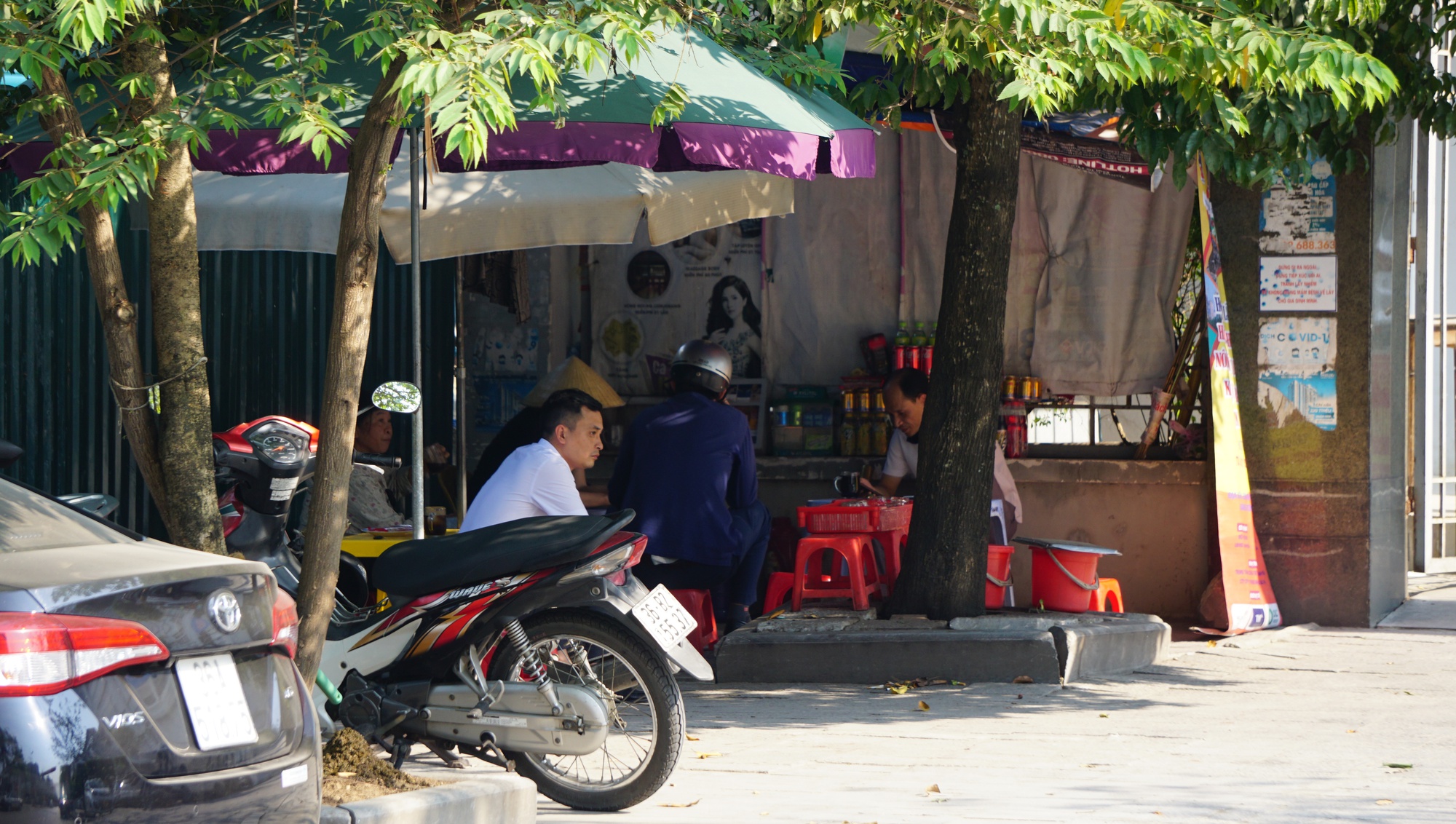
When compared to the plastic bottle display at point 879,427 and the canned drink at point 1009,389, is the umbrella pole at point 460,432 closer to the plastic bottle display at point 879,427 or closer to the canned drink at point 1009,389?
the plastic bottle display at point 879,427

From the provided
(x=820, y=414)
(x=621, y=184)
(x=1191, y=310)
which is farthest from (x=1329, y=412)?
(x=621, y=184)

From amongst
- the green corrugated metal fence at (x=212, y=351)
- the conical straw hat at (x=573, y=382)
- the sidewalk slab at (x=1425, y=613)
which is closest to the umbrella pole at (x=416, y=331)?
the green corrugated metal fence at (x=212, y=351)

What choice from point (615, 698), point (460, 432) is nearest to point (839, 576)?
point (460, 432)

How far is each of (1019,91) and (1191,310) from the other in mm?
4647

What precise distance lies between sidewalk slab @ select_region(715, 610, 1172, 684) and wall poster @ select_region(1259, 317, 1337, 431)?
7.79 feet

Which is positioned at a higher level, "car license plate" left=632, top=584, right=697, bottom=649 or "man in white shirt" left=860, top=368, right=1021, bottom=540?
"man in white shirt" left=860, top=368, right=1021, bottom=540

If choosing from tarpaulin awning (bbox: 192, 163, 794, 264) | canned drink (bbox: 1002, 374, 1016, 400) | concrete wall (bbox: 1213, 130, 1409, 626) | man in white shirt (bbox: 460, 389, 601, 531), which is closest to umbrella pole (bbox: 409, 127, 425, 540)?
man in white shirt (bbox: 460, 389, 601, 531)

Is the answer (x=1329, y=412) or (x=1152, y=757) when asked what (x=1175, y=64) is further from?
(x=1329, y=412)

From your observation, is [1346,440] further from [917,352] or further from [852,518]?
[852,518]

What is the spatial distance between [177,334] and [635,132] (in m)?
1.90

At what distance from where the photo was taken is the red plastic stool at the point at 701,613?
23.8 feet

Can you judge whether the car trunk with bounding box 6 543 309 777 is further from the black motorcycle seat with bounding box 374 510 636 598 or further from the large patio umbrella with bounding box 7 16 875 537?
the large patio umbrella with bounding box 7 16 875 537

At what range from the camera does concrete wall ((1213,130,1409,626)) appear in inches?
337

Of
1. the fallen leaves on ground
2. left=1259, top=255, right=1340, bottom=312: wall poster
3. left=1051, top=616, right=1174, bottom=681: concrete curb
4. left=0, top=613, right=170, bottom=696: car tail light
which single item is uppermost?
left=1259, top=255, right=1340, bottom=312: wall poster
